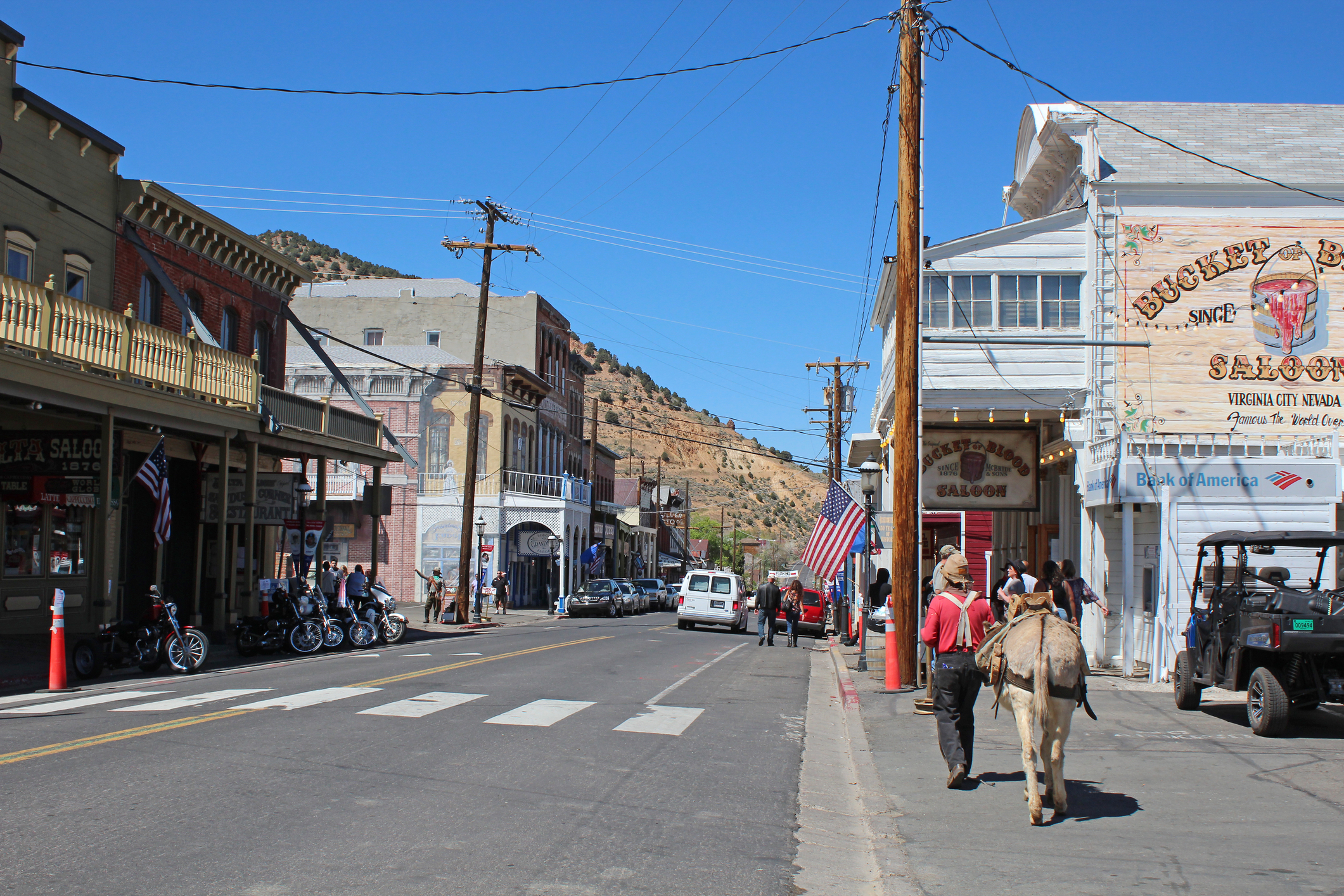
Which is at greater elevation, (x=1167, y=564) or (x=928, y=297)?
(x=928, y=297)

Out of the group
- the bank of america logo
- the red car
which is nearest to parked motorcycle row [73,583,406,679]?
the red car

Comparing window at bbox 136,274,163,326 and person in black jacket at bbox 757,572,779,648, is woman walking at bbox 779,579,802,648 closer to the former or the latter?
person in black jacket at bbox 757,572,779,648

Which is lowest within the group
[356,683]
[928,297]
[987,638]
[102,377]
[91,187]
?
[356,683]

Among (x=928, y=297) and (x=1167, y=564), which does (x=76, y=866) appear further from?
(x=928, y=297)

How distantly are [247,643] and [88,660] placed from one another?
4.70 metres

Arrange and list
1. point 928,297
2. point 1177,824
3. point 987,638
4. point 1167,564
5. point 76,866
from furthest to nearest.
Result: point 928,297 → point 1167,564 → point 987,638 → point 1177,824 → point 76,866

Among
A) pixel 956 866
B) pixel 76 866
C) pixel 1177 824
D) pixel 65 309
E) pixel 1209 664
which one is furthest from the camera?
pixel 65 309

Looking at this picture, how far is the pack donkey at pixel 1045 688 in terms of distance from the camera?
24.6 ft

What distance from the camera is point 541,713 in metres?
12.2

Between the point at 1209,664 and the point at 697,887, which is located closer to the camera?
the point at 697,887

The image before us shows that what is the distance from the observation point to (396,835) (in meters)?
6.63

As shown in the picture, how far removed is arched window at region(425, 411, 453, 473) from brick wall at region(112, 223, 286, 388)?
17655 millimetres

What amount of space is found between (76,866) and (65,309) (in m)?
13.7

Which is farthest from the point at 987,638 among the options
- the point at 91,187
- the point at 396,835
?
the point at 91,187
